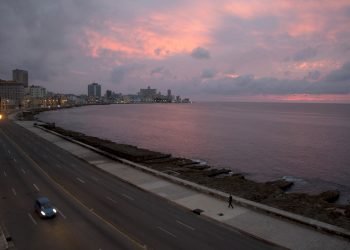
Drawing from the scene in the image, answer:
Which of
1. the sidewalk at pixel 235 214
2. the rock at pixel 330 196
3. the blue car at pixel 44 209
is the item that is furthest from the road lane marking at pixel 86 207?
the rock at pixel 330 196

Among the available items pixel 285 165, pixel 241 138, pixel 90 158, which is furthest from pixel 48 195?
pixel 241 138

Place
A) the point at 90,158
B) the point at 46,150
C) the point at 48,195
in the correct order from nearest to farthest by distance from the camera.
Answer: the point at 48,195
the point at 90,158
the point at 46,150

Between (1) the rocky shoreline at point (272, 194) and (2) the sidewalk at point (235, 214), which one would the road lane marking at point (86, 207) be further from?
(1) the rocky shoreline at point (272, 194)

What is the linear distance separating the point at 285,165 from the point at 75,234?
52837mm

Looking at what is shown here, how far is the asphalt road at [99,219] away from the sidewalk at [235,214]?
1.10m

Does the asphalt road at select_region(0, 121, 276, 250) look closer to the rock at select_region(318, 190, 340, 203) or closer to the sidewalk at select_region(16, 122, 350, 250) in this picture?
the sidewalk at select_region(16, 122, 350, 250)

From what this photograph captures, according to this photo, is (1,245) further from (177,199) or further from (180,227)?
(177,199)

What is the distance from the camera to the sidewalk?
2383 cm

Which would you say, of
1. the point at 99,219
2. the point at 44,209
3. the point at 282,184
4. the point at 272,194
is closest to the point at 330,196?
the point at 282,184

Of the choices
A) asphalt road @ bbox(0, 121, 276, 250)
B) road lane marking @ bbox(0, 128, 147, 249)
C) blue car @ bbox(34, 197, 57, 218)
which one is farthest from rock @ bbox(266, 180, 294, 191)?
blue car @ bbox(34, 197, 57, 218)

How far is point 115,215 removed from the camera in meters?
27.5

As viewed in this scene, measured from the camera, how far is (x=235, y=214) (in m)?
29.0

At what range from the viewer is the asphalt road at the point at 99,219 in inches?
890

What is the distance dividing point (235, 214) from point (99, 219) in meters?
11.0
